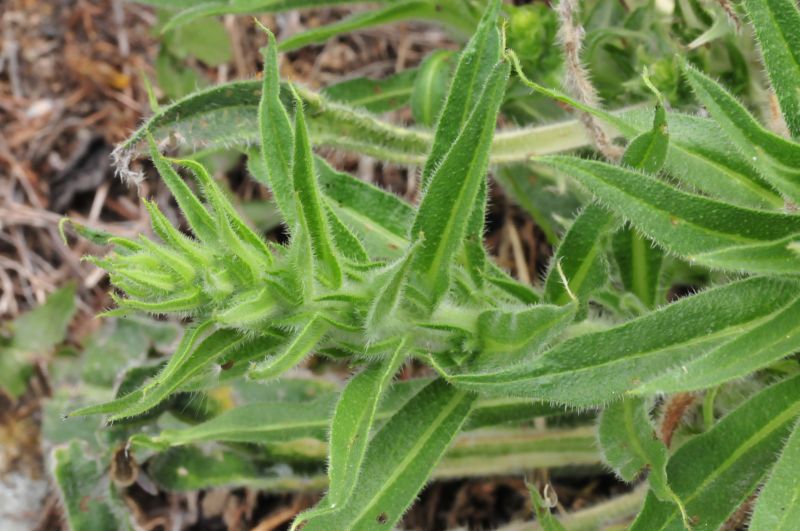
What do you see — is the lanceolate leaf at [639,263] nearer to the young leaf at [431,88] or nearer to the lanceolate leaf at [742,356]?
the lanceolate leaf at [742,356]

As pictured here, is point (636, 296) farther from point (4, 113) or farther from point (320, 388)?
point (4, 113)

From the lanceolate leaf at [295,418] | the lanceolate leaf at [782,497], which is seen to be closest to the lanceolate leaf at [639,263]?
the lanceolate leaf at [295,418]

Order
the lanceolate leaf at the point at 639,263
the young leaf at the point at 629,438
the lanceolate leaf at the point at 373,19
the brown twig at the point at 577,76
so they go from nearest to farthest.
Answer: the young leaf at the point at 629,438, the lanceolate leaf at the point at 639,263, the brown twig at the point at 577,76, the lanceolate leaf at the point at 373,19

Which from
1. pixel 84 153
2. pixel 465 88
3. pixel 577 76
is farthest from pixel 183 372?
pixel 84 153

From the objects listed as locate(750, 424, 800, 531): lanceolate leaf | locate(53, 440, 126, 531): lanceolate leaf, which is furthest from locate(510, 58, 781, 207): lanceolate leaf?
locate(53, 440, 126, 531): lanceolate leaf

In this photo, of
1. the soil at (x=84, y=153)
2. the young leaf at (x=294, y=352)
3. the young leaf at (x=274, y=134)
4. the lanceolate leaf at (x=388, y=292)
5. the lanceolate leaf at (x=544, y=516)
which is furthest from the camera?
the soil at (x=84, y=153)

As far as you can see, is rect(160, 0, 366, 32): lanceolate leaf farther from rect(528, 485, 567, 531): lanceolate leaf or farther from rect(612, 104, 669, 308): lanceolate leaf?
rect(528, 485, 567, 531): lanceolate leaf

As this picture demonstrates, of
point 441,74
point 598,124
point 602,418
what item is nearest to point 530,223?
point 441,74
